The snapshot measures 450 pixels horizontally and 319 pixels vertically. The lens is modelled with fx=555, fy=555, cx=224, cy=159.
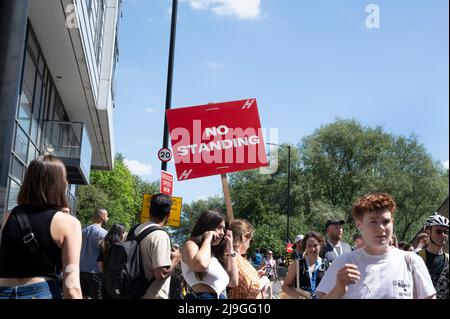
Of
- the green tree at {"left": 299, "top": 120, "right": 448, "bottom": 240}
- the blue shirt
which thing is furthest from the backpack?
the green tree at {"left": 299, "top": 120, "right": 448, "bottom": 240}

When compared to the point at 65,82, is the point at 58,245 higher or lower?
lower

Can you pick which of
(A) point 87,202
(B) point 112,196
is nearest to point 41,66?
(A) point 87,202

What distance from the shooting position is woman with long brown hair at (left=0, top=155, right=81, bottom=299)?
8.89 feet

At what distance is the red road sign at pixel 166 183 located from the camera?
11242 mm

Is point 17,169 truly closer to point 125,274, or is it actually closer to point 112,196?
point 125,274

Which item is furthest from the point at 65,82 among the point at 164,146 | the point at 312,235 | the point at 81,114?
the point at 312,235

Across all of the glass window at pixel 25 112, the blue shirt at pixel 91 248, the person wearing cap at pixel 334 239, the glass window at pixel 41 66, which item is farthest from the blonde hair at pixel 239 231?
the glass window at pixel 41 66

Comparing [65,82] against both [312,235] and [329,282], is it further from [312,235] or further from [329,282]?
[329,282]

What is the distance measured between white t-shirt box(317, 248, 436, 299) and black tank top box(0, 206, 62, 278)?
1.39 metres

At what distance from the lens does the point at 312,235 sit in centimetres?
575

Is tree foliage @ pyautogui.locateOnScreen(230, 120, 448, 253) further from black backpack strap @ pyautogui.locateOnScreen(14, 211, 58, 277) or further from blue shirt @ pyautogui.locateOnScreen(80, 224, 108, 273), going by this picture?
black backpack strap @ pyautogui.locateOnScreen(14, 211, 58, 277)
